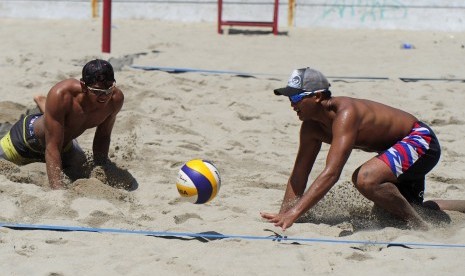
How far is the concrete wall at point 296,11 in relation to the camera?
12477mm

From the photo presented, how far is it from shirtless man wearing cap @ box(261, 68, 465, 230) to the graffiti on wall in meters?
7.51

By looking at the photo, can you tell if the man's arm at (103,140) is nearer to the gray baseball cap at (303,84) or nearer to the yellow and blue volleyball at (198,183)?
the yellow and blue volleyball at (198,183)

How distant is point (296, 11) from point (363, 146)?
7954 millimetres

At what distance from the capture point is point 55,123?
5855 mm

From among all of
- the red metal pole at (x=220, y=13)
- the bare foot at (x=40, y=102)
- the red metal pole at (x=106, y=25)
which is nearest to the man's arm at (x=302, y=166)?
the bare foot at (x=40, y=102)

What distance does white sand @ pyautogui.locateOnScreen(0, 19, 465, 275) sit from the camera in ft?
14.5

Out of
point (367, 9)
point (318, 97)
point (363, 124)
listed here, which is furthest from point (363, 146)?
point (367, 9)

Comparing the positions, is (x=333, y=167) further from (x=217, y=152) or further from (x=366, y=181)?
(x=217, y=152)

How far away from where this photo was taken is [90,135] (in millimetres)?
7453

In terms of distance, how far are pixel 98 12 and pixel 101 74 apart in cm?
831

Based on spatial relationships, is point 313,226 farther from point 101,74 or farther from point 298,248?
point 101,74

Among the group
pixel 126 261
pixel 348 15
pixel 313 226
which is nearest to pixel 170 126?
pixel 313 226

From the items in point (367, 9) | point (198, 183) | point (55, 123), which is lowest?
point (198, 183)

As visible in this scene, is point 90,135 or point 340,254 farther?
point 90,135
